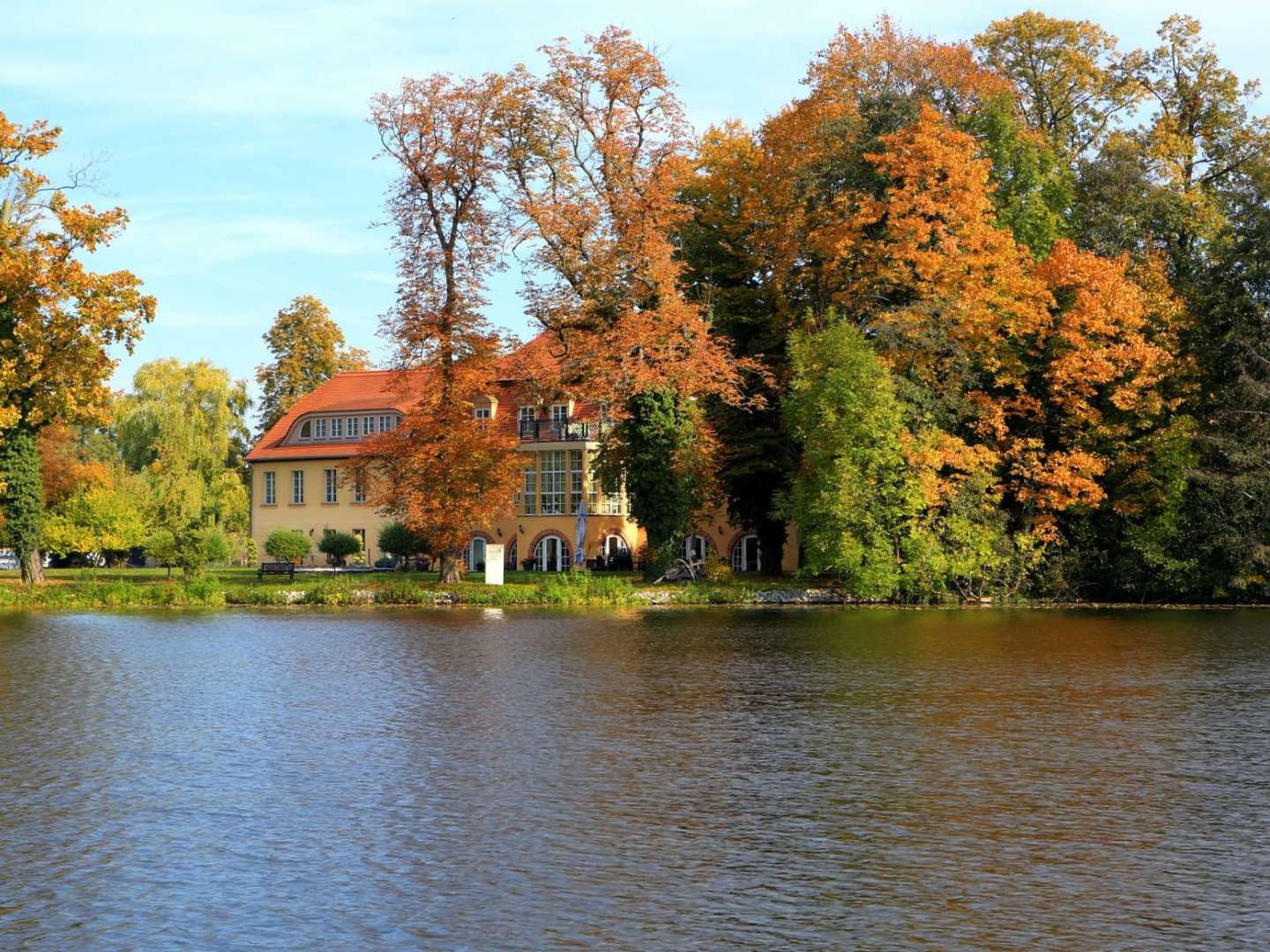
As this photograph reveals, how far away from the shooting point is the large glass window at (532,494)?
7400 cm

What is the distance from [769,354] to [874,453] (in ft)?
32.2

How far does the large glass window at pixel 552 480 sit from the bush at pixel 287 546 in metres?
11.9

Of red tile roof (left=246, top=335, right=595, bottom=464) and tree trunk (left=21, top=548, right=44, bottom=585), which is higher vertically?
red tile roof (left=246, top=335, right=595, bottom=464)

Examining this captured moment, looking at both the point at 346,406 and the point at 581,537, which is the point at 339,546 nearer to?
the point at 346,406

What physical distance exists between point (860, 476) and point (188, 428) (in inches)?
1801

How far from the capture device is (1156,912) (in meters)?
12.0

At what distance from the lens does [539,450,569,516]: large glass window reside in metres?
73.4

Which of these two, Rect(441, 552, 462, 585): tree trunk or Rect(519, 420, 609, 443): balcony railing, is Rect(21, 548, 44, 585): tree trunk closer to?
Rect(441, 552, 462, 585): tree trunk

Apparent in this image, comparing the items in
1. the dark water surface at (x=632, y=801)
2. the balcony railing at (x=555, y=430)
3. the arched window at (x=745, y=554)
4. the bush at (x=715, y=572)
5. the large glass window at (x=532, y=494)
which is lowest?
the dark water surface at (x=632, y=801)

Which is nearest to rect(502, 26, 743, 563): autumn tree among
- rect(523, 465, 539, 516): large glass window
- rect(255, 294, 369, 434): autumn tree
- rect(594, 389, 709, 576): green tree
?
rect(594, 389, 709, 576): green tree

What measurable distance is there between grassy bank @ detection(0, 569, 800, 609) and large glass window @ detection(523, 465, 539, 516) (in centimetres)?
2075

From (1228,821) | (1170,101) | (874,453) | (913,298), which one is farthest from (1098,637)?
(1170,101)

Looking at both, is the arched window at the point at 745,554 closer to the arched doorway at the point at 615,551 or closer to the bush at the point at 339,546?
the arched doorway at the point at 615,551

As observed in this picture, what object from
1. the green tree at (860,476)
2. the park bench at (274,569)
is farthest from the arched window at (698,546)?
the park bench at (274,569)
